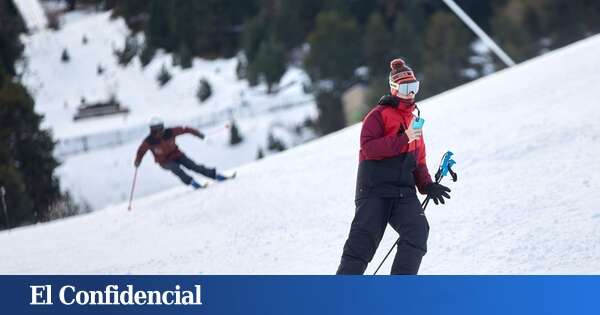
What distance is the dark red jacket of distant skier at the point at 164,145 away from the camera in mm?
9281

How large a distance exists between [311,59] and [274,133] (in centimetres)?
748

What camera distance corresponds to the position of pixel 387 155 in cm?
418

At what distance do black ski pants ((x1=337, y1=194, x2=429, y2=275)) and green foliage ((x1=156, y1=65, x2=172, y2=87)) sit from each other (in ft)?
67.1

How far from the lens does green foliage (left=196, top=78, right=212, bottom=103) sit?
30.4 metres

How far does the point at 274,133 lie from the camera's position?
95.1ft

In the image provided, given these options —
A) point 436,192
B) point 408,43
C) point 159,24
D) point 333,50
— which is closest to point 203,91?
point 333,50

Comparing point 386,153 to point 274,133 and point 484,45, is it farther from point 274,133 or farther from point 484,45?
point 484,45

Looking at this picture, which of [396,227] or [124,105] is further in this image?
[124,105]

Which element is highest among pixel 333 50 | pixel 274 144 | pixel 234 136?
pixel 333 50

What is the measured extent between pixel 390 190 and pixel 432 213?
2029 millimetres

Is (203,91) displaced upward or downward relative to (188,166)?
upward

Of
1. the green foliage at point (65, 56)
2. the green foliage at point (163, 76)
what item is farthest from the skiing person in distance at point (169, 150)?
the green foliage at point (163, 76)

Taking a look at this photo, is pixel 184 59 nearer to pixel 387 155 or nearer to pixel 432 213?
pixel 432 213

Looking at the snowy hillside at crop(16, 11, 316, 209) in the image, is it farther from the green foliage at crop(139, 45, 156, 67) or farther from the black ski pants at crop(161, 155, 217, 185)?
the black ski pants at crop(161, 155, 217, 185)
